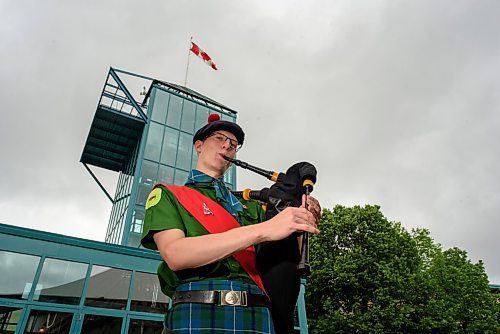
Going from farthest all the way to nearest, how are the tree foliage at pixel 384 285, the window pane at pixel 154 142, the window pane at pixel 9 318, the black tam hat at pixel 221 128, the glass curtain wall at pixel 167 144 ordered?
the window pane at pixel 154 142
the tree foliage at pixel 384 285
the glass curtain wall at pixel 167 144
the window pane at pixel 9 318
the black tam hat at pixel 221 128

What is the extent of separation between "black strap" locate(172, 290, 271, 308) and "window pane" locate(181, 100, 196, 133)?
20.0 m

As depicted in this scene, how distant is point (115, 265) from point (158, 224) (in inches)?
430

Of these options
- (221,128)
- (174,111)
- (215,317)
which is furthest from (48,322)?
(174,111)

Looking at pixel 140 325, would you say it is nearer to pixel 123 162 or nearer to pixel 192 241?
pixel 192 241

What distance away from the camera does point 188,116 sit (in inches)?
869

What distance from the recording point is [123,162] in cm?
2433

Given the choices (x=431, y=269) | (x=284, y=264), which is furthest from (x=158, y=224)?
(x=431, y=269)

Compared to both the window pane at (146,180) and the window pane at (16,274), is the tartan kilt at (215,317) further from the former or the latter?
the window pane at (146,180)

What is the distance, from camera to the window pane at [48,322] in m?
9.60

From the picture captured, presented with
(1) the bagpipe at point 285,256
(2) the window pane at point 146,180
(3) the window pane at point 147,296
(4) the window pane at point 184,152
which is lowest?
(1) the bagpipe at point 285,256

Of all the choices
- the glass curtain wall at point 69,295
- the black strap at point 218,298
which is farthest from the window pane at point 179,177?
the black strap at point 218,298

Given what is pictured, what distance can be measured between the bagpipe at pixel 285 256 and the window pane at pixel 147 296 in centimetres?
1059

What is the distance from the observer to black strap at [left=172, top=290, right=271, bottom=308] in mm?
1855

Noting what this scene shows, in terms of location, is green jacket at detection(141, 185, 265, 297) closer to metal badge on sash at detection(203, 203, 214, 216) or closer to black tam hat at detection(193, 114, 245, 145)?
metal badge on sash at detection(203, 203, 214, 216)
